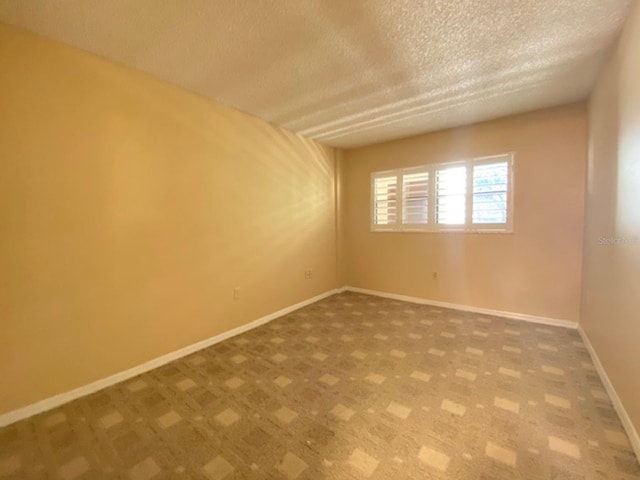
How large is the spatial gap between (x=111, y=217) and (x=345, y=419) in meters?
2.18

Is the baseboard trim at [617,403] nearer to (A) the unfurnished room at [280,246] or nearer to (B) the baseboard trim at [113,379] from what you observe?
(A) the unfurnished room at [280,246]

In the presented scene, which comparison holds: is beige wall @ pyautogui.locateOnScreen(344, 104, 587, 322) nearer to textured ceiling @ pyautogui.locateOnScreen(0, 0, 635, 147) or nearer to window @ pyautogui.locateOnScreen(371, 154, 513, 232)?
window @ pyautogui.locateOnScreen(371, 154, 513, 232)

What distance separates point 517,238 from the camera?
10.7 feet

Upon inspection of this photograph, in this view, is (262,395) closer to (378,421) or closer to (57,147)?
(378,421)

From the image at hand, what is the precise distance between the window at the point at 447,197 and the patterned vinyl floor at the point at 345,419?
4.96 feet

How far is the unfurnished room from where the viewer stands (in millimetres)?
1524

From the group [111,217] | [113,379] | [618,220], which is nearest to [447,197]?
[618,220]

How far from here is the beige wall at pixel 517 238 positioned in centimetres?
296

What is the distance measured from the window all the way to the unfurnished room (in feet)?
0.13

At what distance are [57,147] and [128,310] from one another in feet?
4.12

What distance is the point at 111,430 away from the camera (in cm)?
164

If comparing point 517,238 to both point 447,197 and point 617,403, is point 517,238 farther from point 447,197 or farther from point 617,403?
point 617,403

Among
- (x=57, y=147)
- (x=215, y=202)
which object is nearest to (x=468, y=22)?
(x=215, y=202)

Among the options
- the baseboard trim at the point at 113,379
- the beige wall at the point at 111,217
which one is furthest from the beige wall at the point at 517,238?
the baseboard trim at the point at 113,379
